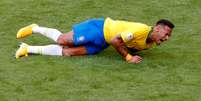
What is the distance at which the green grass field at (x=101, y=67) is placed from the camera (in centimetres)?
381

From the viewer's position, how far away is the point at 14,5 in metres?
5.96

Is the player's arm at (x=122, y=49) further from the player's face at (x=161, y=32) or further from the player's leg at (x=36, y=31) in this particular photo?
the player's leg at (x=36, y=31)

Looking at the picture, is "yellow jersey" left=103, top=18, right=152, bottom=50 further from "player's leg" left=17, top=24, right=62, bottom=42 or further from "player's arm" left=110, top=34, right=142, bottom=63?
"player's leg" left=17, top=24, right=62, bottom=42

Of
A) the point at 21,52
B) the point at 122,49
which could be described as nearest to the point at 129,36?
the point at 122,49

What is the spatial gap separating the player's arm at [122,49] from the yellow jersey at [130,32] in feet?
0.10

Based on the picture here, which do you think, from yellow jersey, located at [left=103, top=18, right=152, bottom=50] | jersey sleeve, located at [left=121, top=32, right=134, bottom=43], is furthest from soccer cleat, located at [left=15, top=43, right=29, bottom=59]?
jersey sleeve, located at [left=121, top=32, right=134, bottom=43]

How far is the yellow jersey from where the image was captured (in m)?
4.34

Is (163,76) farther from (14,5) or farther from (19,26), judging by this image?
(14,5)

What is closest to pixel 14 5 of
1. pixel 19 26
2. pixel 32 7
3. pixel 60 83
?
pixel 32 7

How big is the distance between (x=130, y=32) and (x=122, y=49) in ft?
0.47

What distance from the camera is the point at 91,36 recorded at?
→ 4.46 meters

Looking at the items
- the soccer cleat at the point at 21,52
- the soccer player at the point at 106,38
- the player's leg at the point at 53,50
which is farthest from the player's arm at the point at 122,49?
the soccer cleat at the point at 21,52

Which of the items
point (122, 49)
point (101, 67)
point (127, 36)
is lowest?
point (101, 67)

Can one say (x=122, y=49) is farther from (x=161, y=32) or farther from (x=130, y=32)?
(x=161, y=32)
